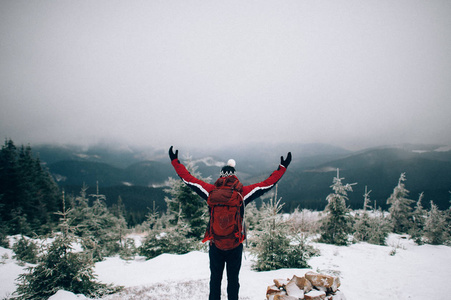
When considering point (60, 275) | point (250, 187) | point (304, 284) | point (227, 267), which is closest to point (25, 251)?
point (60, 275)

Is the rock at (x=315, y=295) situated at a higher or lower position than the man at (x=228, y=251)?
lower

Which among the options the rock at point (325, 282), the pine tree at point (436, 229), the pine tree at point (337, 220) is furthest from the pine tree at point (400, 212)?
the rock at point (325, 282)

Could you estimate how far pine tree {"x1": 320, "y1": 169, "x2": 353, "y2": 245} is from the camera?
13.3 metres

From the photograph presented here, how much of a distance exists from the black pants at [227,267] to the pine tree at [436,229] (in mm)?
23422

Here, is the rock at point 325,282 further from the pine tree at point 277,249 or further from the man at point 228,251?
the pine tree at point 277,249

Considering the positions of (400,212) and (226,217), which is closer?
(226,217)

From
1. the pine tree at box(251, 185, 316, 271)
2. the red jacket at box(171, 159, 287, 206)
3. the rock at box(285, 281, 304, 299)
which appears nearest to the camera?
the red jacket at box(171, 159, 287, 206)

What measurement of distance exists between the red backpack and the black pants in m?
0.18

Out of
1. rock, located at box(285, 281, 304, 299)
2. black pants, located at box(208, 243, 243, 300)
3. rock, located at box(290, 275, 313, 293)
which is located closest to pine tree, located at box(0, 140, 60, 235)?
black pants, located at box(208, 243, 243, 300)

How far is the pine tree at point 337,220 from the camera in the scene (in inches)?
523

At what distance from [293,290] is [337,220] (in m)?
11.0

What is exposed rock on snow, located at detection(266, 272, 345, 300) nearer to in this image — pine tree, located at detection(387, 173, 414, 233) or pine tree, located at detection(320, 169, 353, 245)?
pine tree, located at detection(320, 169, 353, 245)

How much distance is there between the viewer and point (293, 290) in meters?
4.74

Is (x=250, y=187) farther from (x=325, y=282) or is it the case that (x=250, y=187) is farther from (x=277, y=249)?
(x=277, y=249)
